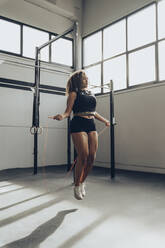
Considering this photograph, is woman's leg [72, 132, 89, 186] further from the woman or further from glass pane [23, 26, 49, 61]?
glass pane [23, 26, 49, 61]

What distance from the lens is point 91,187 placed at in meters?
3.53

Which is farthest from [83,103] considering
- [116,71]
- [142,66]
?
[116,71]

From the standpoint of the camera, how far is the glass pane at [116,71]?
5.47 meters

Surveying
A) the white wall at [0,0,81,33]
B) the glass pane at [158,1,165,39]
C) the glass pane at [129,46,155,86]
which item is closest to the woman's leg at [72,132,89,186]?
the glass pane at [129,46,155,86]

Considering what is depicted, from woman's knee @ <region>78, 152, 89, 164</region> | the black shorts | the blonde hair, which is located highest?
the blonde hair

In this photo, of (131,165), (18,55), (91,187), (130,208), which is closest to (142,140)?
(131,165)

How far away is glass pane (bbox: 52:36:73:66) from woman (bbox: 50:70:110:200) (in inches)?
159

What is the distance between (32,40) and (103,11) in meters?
1.99

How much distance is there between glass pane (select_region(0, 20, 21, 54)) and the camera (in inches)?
210

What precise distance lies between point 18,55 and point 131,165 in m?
3.67

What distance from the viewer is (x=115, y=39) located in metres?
5.73

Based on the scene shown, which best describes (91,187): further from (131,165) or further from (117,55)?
(117,55)

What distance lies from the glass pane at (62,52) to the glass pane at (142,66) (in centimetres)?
198

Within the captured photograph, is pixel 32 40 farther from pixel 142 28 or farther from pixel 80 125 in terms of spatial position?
pixel 80 125
